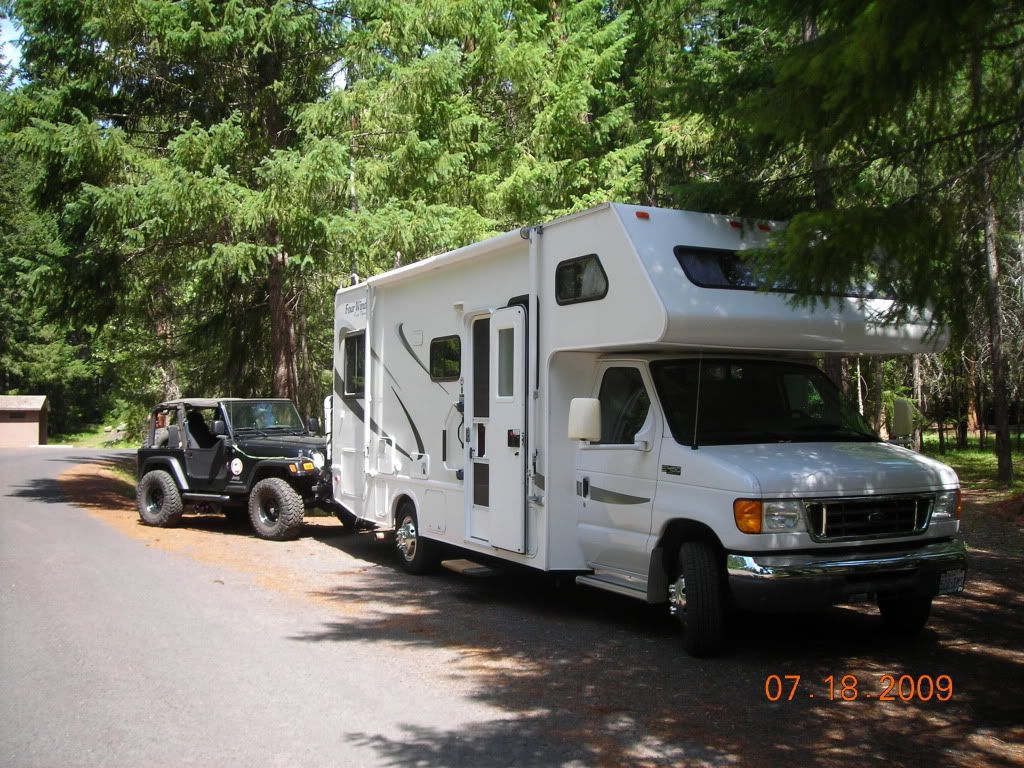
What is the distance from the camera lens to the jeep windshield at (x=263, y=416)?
14492mm

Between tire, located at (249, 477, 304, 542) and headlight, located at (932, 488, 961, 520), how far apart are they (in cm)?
841

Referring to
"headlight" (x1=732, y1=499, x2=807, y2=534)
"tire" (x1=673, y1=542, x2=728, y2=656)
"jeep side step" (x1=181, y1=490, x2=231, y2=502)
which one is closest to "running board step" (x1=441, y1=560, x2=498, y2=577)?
"tire" (x1=673, y1=542, x2=728, y2=656)

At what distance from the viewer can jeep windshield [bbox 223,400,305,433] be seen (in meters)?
14.5

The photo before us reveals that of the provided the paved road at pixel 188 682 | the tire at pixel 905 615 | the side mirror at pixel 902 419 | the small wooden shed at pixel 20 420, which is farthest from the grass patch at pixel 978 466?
the small wooden shed at pixel 20 420

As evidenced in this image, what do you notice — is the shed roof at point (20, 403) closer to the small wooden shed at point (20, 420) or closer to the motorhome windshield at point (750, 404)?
the small wooden shed at point (20, 420)

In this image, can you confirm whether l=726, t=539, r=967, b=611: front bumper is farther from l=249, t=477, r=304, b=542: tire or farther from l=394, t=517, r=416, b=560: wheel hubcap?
l=249, t=477, r=304, b=542: tire

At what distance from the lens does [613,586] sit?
7.64 m

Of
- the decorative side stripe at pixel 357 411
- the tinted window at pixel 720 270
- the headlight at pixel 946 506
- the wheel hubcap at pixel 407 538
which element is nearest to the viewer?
the headlight at pixel 946 506

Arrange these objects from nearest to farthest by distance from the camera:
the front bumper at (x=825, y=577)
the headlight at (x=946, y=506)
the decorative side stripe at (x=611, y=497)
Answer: the front bumper at (x=825, y=577), the headlight at (x=946, y=506), the decorative side stripe at (x=611, y=497)

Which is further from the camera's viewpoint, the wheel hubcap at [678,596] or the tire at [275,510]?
the tire at [275,510]

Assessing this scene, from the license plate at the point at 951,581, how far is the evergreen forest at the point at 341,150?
5.49ft
